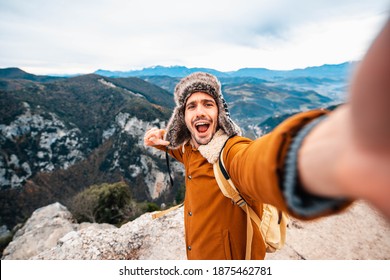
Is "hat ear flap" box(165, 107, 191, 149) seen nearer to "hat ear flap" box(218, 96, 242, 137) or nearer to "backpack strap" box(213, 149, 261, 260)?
"hat ear flap" box(218, 96, 242, 137)

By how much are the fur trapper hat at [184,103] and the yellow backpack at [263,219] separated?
448 mm

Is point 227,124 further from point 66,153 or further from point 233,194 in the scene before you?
point 66,153

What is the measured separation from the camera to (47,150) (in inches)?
3103

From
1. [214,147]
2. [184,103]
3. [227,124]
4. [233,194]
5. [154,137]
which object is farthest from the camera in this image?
[154,137]

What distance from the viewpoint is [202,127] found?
2039 mm

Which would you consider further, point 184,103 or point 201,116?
point 184,103

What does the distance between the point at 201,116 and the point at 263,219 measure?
109 centimetres

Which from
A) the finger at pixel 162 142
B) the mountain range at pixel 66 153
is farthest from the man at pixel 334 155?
the mountain range at pixel 66 153

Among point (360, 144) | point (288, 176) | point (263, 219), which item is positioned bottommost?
point (263, 219)

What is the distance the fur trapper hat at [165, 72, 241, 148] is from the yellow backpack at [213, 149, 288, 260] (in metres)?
0.45

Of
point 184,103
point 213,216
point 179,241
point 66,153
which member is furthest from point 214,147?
point 66,153

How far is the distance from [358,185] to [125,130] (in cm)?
8733

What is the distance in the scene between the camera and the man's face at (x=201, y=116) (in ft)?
6.37
